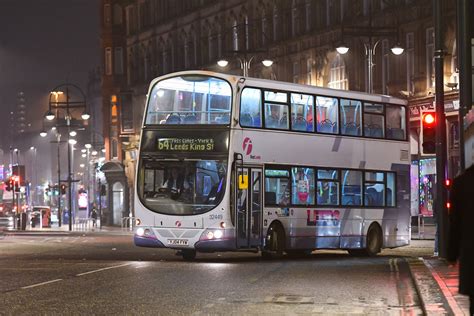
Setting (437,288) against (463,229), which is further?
(437,288)

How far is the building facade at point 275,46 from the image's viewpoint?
1989 inches

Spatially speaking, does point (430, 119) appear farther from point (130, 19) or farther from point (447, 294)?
point (130, 19)

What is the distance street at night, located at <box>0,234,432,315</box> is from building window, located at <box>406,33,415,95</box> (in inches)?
939

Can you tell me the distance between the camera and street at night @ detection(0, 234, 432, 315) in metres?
15.6

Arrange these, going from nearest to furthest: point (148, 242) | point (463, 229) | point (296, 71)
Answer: point (463, 229), point (148, 242), point (296, 71)

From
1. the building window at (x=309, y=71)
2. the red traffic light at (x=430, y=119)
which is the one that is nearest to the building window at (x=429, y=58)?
the building window at (x=309, y=71)

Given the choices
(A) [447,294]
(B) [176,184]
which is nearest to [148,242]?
(B) [176,184]

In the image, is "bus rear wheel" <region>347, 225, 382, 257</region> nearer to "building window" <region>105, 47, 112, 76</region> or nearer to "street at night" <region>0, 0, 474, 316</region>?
"street at night" <region>0, 0, 474, 316</region>

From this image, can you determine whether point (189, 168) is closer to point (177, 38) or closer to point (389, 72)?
point (389, 72)

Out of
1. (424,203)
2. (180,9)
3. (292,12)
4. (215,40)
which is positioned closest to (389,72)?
(424,203)

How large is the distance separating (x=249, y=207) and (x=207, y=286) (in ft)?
26.8

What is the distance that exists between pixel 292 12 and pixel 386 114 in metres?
31.1

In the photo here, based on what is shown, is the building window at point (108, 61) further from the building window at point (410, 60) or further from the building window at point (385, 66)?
the building window at point (410, 60)

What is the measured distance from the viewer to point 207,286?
1895 centimetres
